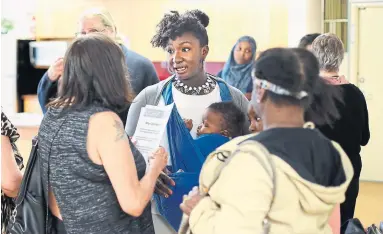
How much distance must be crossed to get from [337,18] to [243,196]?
5.54 meters

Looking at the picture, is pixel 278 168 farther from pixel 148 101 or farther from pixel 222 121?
pixel 148 101

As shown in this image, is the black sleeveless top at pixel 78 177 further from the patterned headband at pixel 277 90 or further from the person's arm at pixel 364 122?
the person's arm at pixel 364 122

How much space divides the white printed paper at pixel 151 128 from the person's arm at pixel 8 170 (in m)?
0.45

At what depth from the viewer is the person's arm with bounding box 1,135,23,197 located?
2043 mm

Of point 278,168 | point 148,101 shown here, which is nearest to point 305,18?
point 148,101

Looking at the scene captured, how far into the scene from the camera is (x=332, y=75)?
3.18 metres

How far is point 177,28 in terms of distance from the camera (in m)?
2.61

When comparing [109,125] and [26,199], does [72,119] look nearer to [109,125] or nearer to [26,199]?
[109,125]

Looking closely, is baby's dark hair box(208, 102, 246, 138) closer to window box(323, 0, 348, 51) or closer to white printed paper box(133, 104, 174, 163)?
white printed paper box(133, 104, 174, 163)

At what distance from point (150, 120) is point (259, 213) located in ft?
3.04

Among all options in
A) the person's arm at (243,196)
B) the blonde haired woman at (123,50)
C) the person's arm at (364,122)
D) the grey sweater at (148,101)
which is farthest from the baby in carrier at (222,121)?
the person's arm at (364,122)

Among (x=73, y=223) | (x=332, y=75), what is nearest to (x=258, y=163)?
A: (x=73, y=223)

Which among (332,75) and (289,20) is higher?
(289,20)

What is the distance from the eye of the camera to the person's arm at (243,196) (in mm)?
1470
